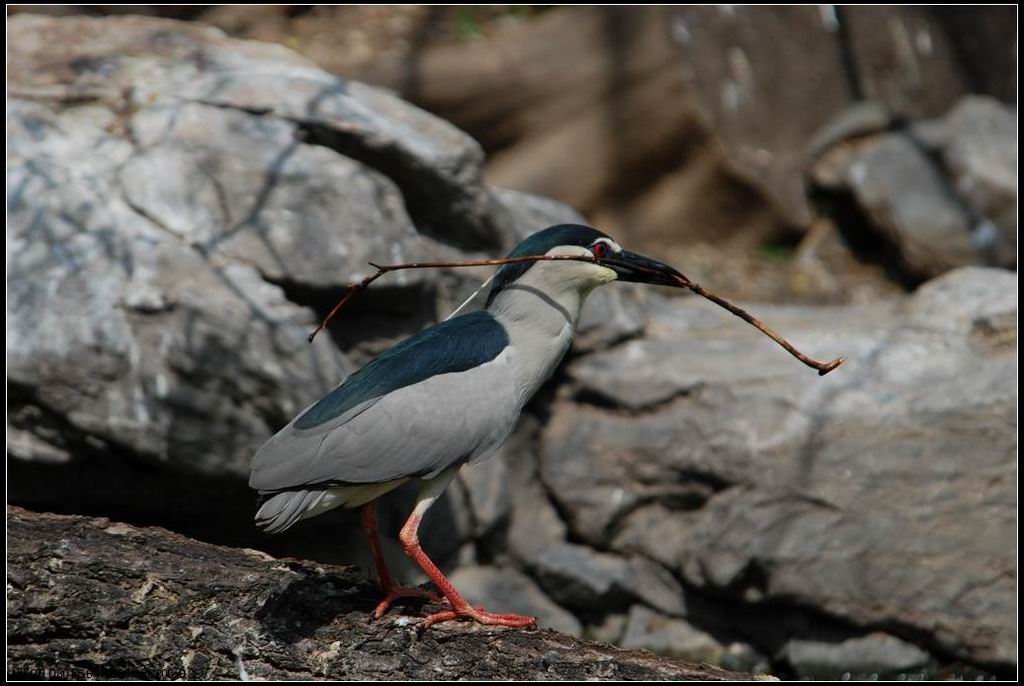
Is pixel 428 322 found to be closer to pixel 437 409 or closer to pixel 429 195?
pixel 429 195

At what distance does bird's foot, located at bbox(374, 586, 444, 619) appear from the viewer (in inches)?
132

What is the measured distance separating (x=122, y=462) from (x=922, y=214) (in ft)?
16.1

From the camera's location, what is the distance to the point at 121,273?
15.5ft

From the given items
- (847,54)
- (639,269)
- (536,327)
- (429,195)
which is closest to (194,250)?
(429,195)

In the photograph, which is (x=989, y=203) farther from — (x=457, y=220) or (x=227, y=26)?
(x=227, y=26)

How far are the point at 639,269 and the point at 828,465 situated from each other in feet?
7.11

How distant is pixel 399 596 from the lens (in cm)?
345

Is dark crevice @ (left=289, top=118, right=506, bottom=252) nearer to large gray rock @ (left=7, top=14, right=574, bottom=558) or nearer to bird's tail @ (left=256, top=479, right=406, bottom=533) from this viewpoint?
large gray rock @ (left=7, top=14, right=574, bottom=558)

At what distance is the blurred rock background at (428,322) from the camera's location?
15.5 ft

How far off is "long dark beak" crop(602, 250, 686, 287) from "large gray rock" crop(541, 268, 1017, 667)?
198 cm

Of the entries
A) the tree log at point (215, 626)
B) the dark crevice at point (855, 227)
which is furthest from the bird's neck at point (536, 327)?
the dark crevice at point (855, 227)

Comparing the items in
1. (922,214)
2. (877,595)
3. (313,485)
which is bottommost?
(877,595)

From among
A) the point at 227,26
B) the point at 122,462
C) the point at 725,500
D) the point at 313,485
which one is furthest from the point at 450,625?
the point at 227,26

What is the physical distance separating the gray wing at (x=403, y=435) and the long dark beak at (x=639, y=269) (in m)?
0.45
